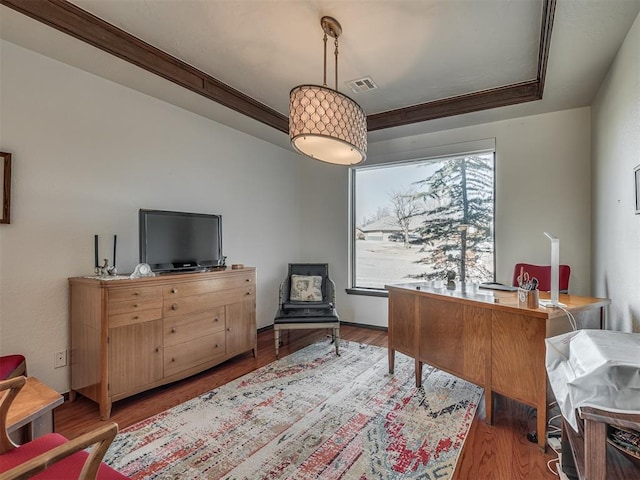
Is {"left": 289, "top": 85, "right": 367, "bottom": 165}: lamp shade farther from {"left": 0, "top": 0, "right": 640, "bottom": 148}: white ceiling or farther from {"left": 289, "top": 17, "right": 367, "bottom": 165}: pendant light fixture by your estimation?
{"left": 0, "top": 0, "right": 640, "bottom": 148}: white ceiling

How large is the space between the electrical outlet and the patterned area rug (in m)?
0.89

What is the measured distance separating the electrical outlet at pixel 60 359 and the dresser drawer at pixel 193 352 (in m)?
0.74

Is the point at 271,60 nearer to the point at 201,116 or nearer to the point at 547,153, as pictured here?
the point at 201,116

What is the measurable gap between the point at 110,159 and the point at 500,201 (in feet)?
13.3

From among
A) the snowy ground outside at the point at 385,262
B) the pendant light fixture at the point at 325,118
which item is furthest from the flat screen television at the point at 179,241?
the snowy ground outside at the point at 385,262

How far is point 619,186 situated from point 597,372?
5.90ft

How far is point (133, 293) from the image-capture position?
2.34m

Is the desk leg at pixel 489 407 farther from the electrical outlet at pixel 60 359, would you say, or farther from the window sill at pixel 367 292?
the electrical outlet at pixel 60 359

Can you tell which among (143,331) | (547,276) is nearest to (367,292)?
(547,276)

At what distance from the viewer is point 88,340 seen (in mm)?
2301

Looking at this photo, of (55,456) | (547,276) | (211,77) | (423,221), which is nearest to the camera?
(55,456)

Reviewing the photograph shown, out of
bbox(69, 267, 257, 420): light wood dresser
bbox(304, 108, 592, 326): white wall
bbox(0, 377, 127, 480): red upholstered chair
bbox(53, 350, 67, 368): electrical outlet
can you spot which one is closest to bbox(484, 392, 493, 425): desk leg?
→ bbox(304, 108, 592, 326): white wall

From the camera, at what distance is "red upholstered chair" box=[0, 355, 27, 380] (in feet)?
6.01

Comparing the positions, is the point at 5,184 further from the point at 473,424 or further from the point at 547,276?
the point at 547,276
